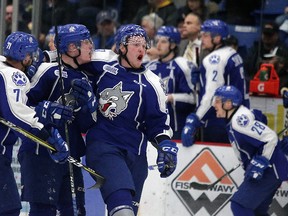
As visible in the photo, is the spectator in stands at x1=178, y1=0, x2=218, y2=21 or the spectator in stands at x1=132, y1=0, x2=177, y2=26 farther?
the spectator in stands at x1=132, y1=0, x2=177, y2=26

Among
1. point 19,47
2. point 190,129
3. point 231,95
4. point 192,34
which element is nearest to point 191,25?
point 192,34

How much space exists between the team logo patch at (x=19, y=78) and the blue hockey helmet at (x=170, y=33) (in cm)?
329

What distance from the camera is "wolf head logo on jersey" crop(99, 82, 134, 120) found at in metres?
7.10

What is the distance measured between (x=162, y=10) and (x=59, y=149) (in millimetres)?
3888

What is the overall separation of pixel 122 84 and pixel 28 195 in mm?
909

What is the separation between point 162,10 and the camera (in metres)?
10.4

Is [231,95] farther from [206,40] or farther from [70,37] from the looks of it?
[70,37]

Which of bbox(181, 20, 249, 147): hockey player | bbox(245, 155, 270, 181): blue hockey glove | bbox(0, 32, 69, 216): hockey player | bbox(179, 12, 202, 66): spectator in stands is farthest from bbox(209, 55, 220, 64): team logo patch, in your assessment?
bbox(0, 32, 69, 216): hockey player

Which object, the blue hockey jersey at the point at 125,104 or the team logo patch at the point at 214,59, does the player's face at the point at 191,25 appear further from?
the blue hockey jersey at the point at 125,104

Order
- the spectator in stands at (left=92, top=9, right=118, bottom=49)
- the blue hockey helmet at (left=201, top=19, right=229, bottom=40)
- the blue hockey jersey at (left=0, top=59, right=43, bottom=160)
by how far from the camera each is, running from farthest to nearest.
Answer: the spectator in stands at (left=92, top=9, right=118, bottom=49) < the blue hockey helmet at (left=201, top=19, right=229, bottom=40) < the blue hockey jersey at (left=0, top=59, right=43, bottom=160)

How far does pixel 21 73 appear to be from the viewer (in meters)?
6.67

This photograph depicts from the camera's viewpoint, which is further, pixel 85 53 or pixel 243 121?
pixel 243 121

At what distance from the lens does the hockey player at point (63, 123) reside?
7.04 meters

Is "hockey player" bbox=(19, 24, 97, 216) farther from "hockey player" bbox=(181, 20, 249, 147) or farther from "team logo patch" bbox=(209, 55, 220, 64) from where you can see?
"team logo patch" bbox=(209, 55, 220, 64)
